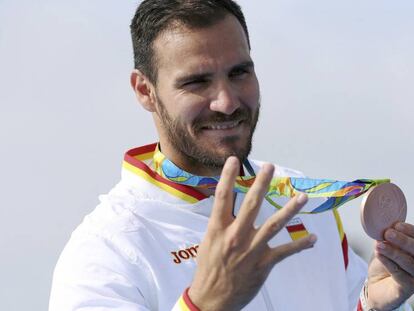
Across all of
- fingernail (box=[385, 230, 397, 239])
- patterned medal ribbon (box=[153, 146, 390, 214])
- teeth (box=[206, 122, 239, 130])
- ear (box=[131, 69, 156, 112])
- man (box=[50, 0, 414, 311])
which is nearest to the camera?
fingernail (box=[385, 230, 397, 239])

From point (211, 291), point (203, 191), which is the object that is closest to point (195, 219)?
point (203, 191)

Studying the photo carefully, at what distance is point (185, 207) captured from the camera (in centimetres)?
620

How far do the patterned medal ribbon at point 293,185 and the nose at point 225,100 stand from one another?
0.42m

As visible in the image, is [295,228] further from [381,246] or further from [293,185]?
[381,246]

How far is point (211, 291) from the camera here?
4738 millimetres

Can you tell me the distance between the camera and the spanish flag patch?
21.3ft

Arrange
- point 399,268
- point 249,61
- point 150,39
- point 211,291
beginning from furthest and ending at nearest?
point 150,39 → point 249,61 → point 399,268 → point 211,291

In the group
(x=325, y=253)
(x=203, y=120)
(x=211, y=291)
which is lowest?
(x=325, y=253)

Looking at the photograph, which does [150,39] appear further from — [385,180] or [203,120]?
[385,180]

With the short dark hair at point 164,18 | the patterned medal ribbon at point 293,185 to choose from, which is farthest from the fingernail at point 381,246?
the short dark hair at point 164,18

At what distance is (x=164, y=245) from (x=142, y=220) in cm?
17

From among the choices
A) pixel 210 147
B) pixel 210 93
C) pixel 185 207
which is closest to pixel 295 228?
pixel 185 207

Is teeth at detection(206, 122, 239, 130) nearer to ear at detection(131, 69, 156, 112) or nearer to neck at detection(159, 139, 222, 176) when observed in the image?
neck at detection(159, 139, 222, 176)

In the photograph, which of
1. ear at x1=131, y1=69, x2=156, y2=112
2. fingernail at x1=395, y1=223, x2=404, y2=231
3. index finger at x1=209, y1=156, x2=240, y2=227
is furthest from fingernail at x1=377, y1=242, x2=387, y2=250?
ear at x1=131, y1=69, x2=156, y2=112
